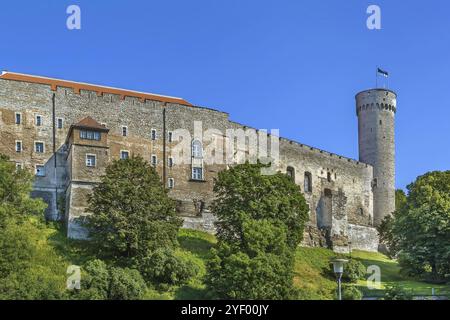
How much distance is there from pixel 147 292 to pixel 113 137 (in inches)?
752

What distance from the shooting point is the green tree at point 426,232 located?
181 feet

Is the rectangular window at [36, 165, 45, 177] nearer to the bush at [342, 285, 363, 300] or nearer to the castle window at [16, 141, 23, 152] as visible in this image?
the castle window at [16, 141, 23, 152]

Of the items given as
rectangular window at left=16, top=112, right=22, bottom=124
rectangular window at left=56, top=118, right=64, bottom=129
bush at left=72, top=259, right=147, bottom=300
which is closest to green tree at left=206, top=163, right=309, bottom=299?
bush at left=72, top=259, right=147, bottom=300

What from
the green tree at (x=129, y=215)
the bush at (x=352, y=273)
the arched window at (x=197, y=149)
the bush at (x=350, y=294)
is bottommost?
the bush at (x=350, y=294)

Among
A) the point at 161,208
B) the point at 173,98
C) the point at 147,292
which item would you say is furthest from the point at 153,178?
the point at 173,98

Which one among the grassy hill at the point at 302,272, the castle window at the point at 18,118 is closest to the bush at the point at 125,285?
the grassy hill at the point at 302,272

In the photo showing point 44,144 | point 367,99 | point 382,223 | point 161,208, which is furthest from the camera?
point 367,99

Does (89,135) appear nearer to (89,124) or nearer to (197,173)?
(89,124)

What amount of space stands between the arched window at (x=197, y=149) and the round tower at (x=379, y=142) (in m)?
28.5

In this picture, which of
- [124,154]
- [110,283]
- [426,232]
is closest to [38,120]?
[124,154]

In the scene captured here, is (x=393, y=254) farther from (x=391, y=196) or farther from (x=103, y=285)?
(x=103, y=285)

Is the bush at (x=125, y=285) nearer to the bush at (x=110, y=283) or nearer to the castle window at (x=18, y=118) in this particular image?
the bush at (x=110, y=283)

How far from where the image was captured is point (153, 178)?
51500 mm

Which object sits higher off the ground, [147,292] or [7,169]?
[7,169]
